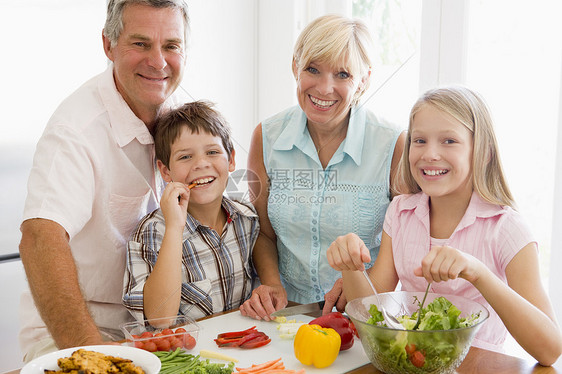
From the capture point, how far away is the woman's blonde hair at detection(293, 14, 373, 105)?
59.9 inches

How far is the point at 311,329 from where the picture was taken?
3.62 ft

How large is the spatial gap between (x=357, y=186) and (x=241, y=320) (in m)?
0.54

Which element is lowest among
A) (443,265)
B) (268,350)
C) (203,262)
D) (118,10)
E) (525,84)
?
(268,350)

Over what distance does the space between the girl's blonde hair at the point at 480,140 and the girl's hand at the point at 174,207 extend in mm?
649

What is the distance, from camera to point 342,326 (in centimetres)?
116

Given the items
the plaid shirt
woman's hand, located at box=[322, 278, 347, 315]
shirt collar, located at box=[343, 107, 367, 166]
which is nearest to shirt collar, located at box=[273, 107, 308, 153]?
shirt collar, located at box=[343, 107, 367, 166]

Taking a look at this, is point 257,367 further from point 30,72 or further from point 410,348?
point 30,72

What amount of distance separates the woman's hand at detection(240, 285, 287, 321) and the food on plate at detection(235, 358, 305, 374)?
0.86ft

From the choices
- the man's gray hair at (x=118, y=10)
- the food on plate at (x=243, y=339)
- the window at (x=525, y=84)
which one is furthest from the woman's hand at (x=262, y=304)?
the window at (x=525, y=84)

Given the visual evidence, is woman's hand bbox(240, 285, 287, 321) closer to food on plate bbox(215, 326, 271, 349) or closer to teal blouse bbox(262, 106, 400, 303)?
food on plate bbox(215, 326, 271, 349)

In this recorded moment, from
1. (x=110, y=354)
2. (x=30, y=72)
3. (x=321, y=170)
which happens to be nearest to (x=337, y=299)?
(x=321, y=170)

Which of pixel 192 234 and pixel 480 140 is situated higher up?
pixel 480 140

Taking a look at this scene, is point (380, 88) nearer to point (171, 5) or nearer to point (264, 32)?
point (264, 32)

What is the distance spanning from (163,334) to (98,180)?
57cm
